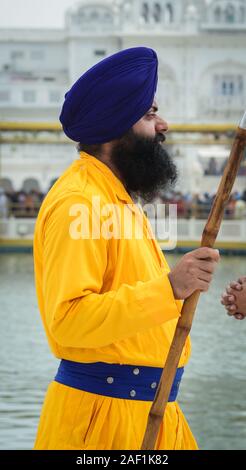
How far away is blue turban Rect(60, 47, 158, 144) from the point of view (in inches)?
104

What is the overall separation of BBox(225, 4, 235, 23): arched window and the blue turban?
59.4 meters

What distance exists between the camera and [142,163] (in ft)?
8.86

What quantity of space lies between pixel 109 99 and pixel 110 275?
38 cm

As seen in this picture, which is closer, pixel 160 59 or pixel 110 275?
pixel 110 275

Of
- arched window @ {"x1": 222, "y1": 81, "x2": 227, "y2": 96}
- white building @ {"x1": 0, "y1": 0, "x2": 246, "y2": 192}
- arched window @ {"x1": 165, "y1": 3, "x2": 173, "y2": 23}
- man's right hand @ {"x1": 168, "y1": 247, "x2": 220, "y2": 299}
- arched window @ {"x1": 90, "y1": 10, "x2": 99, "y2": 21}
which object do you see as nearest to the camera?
man's right hand @ {"x1": 168, "y1": 247, "x2": 220, "y2": 299}

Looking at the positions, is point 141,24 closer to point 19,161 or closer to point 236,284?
point 19,161

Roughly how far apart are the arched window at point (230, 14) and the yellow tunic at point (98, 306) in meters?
59.5

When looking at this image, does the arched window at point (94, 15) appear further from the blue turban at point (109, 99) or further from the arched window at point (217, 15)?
the blue turban at point (109, 99)

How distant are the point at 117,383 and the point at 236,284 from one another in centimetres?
42

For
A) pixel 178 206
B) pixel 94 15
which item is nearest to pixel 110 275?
pixel 178 206

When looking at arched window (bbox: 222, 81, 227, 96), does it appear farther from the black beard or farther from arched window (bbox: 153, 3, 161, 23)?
the black beard

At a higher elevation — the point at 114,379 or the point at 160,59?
the point at 114,379

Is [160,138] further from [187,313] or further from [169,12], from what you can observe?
[169,12]

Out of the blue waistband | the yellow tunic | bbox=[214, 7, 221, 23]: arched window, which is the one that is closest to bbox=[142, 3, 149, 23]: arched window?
bbox=[214, 7, 221, 23]: arched window
